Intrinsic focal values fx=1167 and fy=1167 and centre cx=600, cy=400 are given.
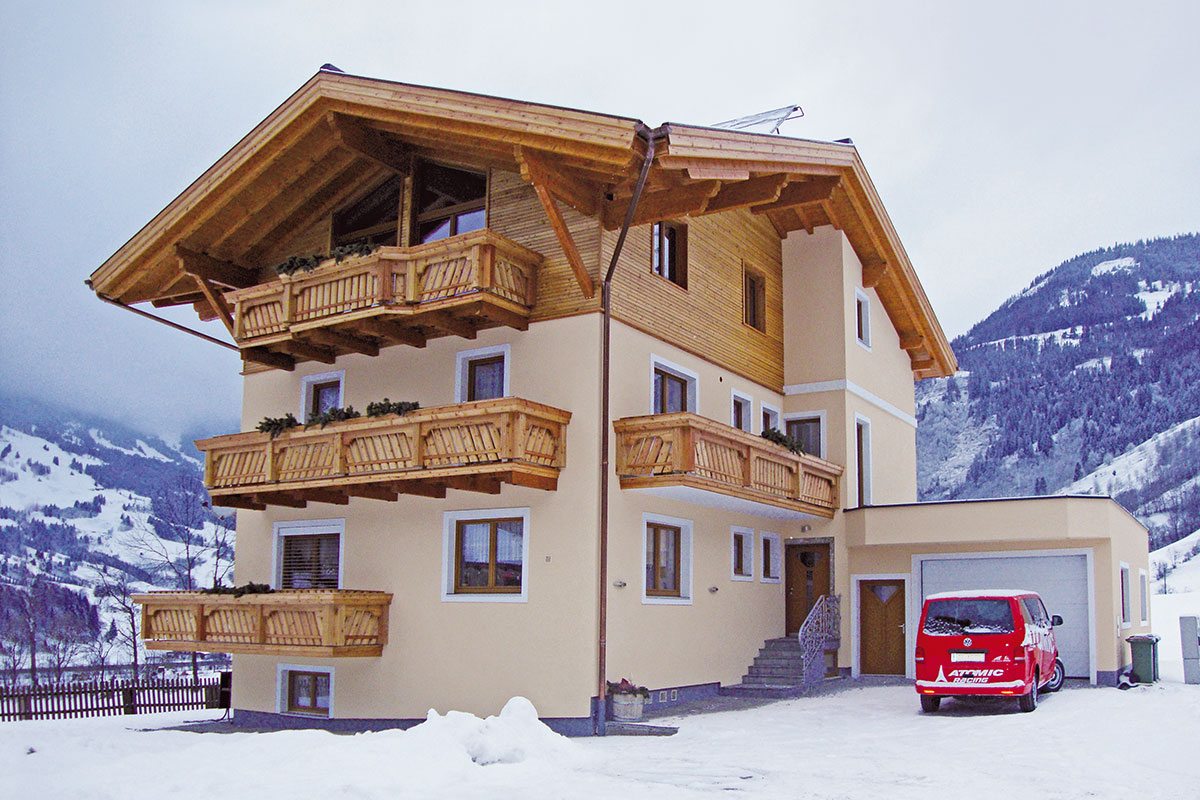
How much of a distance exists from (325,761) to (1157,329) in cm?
16436

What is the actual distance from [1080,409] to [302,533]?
13181cm

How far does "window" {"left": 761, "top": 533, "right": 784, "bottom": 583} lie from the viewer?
22953 millimetres

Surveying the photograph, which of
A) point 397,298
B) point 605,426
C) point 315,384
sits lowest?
point 605,426

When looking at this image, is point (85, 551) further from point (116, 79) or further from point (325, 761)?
point (325, 761)

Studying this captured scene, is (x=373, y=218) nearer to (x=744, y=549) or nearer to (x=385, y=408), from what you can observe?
(x=385, y=408)

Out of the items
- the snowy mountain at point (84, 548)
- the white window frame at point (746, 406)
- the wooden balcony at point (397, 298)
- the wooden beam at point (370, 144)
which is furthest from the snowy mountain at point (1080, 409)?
the wooden balcony at point (397, 298)

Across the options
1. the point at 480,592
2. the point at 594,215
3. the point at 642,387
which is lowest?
the point at 480,592

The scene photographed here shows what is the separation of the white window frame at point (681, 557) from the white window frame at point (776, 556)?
11.8 ft

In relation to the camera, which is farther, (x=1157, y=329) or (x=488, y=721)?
(x=1157, y=329)

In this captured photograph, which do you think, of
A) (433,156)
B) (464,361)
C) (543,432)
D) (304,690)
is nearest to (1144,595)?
(543,432)

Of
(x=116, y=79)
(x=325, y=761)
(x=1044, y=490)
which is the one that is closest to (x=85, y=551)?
(x=116, y=79)

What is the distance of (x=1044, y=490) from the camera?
4929 inches

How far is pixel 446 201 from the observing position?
789 inches

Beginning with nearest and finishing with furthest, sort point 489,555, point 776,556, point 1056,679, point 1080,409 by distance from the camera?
point 489,555
point 1056,679
point 776,556
point 1080,409
